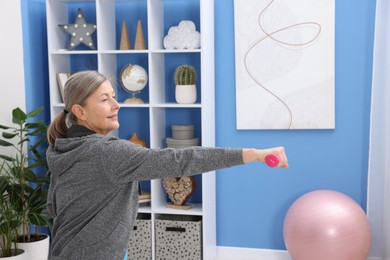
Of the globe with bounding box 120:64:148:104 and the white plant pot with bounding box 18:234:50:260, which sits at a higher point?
the globe with bounding box 120:64:148:104

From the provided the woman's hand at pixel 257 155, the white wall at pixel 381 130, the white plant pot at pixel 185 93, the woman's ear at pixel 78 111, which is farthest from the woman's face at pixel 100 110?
the white wall at pixel 381 130

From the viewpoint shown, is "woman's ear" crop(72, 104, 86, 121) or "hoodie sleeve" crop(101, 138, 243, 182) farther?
"woman's ear" crop(72, 104, 86, 121)

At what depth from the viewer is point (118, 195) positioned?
60.2 inches

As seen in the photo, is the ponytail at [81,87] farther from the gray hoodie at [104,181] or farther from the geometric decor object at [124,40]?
the geometric decor object at [124,40]

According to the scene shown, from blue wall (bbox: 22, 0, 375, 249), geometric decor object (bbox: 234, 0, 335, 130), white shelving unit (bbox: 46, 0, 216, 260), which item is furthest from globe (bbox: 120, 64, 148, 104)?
geometric decor object (bbox: 234, 0, 335, 130)

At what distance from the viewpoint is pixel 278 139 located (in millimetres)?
3549

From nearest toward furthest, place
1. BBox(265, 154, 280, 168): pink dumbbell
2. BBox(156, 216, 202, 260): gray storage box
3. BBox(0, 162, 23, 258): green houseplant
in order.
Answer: BBox(265, 154, 280, 168): pink dumbbell < BBox(0, 162, 23, 258): green houseplant < BBox(156, 216, 202, 260): gray storage box

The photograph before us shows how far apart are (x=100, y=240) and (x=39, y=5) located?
2.59 meters

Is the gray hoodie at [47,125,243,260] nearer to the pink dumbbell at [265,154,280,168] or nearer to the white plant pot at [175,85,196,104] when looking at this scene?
the pink dumbbell at [265,154,280,168]

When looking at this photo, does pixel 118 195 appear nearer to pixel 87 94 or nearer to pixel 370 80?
pixel 87 94

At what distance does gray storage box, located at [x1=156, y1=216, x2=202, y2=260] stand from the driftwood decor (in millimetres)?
129

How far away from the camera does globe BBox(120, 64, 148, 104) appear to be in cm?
351

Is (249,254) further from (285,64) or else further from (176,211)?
(285,64)

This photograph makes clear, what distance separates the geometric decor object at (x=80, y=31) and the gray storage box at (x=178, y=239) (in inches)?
51.3
